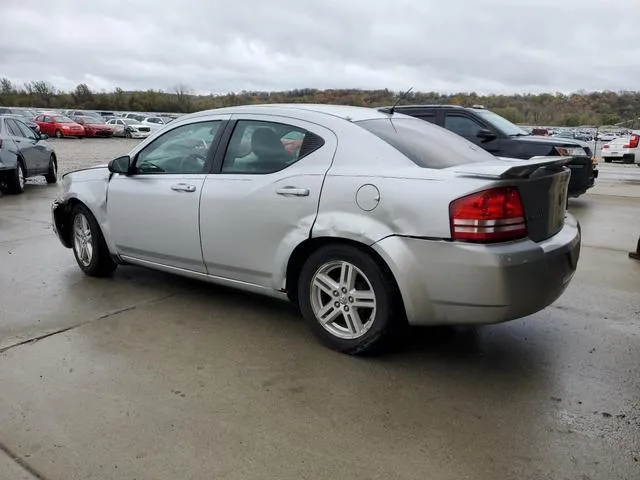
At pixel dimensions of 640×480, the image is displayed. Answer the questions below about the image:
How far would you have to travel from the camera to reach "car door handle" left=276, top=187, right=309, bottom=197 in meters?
3.63

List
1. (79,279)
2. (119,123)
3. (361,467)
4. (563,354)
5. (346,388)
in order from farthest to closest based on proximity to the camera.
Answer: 1. (119,123)
2. (79,279)
3. (563,354)
4. (346,388)
5. (361,467)

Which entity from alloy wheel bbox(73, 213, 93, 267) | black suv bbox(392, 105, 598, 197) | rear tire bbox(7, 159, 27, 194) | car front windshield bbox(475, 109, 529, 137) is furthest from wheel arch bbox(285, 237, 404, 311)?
rear tire bbox(7, 159, 27, 194)

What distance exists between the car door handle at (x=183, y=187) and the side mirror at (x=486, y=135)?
21.8 feet

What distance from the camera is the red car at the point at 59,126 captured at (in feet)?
115

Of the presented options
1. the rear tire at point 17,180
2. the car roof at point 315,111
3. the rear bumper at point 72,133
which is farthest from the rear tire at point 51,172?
the rear bumper at point 72,133

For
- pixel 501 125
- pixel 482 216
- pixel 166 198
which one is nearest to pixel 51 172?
pixel 501 125

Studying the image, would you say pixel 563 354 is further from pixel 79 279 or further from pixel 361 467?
pixel 79 279

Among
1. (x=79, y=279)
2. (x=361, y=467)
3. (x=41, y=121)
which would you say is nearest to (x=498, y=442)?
(x=361, y=467)

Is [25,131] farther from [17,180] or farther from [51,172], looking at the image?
[17,180]

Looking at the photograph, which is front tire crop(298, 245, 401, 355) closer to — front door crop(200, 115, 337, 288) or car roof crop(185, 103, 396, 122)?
front door crop(200, 115, 337, 288)

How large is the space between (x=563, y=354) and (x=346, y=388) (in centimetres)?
154

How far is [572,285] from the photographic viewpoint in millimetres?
5254

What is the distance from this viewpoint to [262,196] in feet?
12.6

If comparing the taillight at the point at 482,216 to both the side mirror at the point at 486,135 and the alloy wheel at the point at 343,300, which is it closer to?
the alloy wheel at the point at 343,300
